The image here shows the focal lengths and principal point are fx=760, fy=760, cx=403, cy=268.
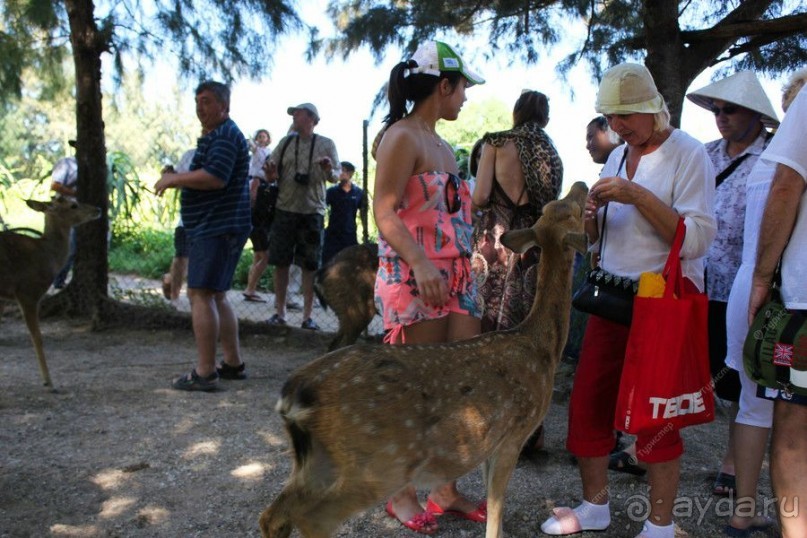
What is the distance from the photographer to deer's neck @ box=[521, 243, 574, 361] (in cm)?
313

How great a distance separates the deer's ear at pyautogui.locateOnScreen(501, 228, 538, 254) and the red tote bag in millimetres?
528

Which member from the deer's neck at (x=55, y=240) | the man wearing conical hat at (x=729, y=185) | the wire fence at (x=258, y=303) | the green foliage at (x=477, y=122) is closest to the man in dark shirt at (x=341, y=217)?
the wire fence at (x=258, y=303)

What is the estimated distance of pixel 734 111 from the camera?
3.86 m

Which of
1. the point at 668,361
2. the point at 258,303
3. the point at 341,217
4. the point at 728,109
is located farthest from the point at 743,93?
the point at 258,303

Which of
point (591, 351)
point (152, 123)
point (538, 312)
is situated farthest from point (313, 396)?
point (152, 123)

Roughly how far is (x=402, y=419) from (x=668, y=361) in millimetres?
1066

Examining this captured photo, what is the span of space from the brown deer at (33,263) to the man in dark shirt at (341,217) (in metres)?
3.34

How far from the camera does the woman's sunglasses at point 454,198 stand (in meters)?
3.22

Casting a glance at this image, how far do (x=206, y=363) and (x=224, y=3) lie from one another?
13.1 feet

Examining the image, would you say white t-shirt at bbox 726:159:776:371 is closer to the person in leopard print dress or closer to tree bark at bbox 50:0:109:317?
the person in leopard print dress

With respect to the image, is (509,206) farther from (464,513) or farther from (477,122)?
(477,122)

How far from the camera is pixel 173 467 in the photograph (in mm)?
4016

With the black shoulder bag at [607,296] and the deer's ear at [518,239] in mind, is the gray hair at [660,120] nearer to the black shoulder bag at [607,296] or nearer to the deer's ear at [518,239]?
the black shoulder bag at [607,296]

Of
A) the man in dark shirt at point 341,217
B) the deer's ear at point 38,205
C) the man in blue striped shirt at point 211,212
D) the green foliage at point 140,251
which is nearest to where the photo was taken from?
the man in blue striped shirt at point 211,212
